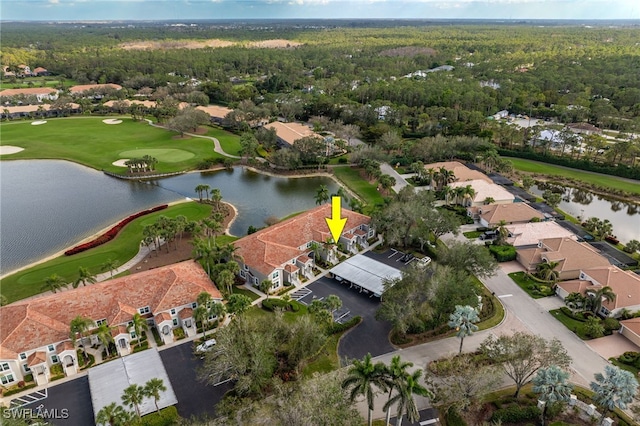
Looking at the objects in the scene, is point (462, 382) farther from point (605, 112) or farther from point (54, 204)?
point (605, 112)

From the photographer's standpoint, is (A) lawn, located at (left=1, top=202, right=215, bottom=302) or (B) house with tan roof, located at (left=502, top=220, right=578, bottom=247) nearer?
(A) lawn, located at (left=1, top=202, right=215, bottom=302)

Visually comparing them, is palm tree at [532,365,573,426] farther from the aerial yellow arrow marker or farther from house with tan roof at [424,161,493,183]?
house with tan roof at [424,161,493,183]

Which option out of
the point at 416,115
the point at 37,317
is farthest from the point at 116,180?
the point at 416,115

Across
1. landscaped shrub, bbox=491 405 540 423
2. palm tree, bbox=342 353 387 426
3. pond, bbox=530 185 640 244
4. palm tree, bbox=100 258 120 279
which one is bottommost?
pond, bbox=530 185 640 244

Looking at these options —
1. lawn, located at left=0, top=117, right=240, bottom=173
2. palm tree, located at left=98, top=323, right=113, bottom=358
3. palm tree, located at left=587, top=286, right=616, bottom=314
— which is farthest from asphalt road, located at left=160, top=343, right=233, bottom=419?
lawn, located at left=0, top=117, right=240, bottom=173

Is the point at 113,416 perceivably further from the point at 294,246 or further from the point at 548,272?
the point at 548,272
